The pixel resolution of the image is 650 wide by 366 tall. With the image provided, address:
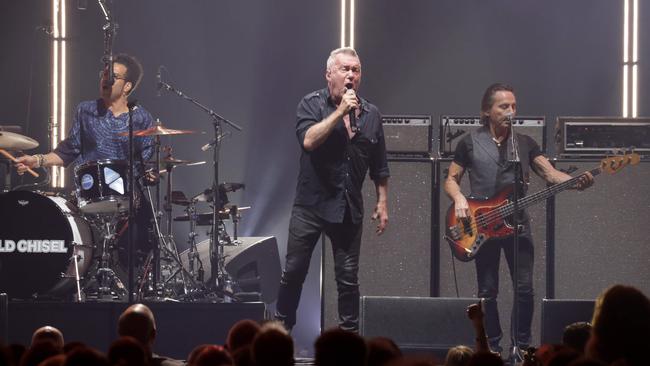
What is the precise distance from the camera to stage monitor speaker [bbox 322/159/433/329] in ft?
32.0

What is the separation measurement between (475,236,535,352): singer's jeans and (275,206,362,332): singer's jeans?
2.05 meters

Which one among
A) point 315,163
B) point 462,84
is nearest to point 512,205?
point 315,163

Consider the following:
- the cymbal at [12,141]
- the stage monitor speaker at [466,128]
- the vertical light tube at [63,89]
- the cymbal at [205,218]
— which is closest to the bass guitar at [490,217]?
the stage monitor speaker at [466,128]

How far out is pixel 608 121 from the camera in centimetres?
984

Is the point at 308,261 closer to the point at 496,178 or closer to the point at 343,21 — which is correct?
the point at 496,178

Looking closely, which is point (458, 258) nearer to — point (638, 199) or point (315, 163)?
point (638, 199)

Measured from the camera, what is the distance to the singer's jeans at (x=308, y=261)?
7391 millimetres

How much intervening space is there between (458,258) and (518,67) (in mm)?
3243

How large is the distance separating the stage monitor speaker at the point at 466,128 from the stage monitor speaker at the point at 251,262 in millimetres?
3256

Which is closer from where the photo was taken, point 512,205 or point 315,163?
point 315,163

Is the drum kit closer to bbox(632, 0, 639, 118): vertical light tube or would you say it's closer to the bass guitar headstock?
the bass guitar headstock

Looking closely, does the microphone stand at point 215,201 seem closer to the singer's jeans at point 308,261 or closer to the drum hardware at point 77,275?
the drum hardware at point 77,275

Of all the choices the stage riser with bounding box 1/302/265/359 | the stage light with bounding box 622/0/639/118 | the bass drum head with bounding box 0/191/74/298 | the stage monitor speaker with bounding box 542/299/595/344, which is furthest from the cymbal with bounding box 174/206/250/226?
the stage monitor speaker with bounding box 542/299/595/344

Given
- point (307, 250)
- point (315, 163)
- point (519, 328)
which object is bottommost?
point (519, 328)
